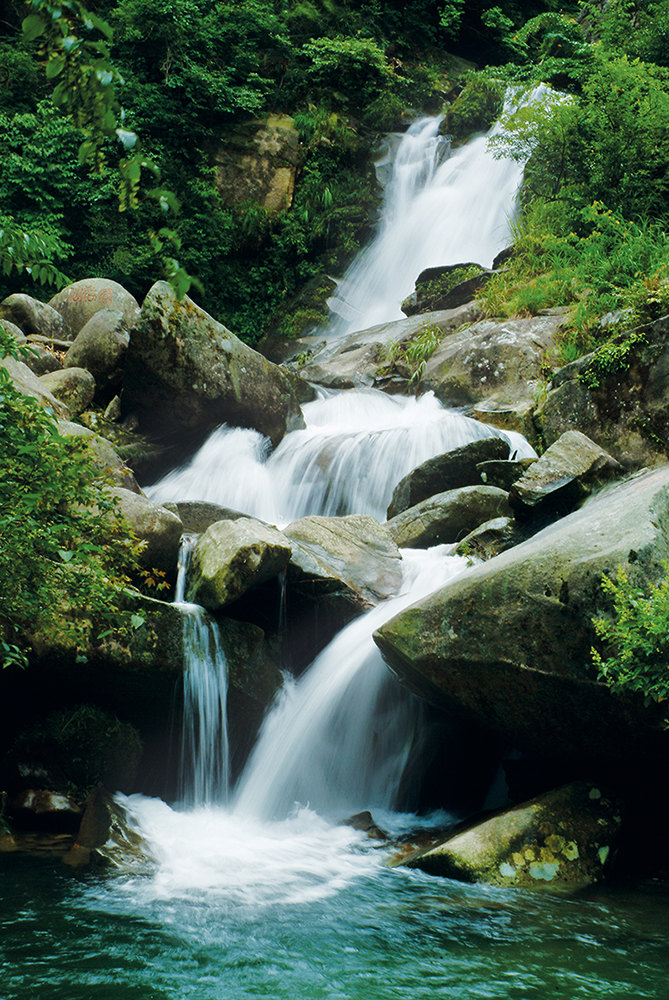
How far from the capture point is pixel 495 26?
85.3ft

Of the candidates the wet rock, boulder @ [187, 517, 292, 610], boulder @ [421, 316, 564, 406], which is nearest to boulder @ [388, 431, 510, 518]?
the wet rock

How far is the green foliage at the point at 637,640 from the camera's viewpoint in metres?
3.61

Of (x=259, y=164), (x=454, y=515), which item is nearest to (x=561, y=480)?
(x=454, y=515)

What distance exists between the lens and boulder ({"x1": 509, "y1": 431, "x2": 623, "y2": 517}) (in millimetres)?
6840

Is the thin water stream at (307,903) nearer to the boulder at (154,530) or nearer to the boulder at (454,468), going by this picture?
the boulder at (154,530)

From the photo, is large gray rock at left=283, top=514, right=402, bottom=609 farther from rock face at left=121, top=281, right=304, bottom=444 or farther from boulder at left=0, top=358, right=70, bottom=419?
rock face at left=121, top=281, right=304, bottom=444

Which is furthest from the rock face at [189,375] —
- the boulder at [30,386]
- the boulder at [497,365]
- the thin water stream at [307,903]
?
the thin water stream at [307,903]

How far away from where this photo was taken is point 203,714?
5.92 meters

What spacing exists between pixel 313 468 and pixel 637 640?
725 cm

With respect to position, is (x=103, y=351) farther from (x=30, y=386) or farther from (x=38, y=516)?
(x=38, y=516)

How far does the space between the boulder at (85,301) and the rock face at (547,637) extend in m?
11.0

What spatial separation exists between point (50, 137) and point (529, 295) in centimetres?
1345

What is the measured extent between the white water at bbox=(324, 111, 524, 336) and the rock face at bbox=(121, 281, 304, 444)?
8.56 meters

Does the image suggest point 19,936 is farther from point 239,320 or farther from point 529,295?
point 239,320
